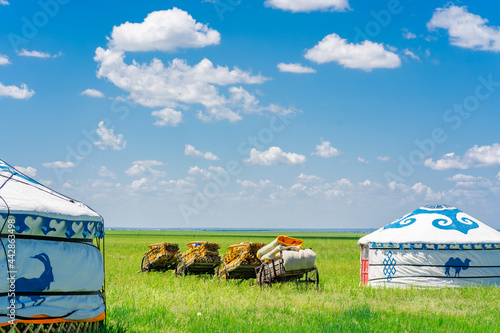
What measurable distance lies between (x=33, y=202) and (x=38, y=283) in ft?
3.06

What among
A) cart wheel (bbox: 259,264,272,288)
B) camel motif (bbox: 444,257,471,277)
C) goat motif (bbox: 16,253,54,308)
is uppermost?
goat motif (bbox: 16,253,54,308)

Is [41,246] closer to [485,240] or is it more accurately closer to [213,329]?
[213,329]

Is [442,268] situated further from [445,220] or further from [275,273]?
[275,273]

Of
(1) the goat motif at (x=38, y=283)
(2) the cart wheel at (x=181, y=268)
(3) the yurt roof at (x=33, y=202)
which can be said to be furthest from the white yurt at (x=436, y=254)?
(1) the goat motif at (x=38, y=283)

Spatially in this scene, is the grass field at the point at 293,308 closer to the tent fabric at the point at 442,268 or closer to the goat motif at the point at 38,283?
the tent fabric at the point at 442,268

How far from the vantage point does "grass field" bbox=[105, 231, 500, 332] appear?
339 inches

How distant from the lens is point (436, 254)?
13.7 m

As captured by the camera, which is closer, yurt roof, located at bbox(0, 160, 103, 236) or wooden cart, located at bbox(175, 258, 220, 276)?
yurt roof, located at bbox(0, 160, 103, 236)

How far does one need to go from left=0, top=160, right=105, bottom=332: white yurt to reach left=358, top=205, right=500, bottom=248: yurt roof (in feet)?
29.4

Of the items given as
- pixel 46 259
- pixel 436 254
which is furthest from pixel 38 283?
pixel 436 254

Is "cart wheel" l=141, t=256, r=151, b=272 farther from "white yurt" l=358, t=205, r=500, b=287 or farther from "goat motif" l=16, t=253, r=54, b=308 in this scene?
"goat motif" l=16, t=253, r=54, b=308

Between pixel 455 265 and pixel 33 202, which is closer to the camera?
pixel 33 202

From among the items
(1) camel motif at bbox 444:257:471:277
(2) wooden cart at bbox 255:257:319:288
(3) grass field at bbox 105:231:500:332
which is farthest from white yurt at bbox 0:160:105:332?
(1) camel motif at bbox 444:257:471:277

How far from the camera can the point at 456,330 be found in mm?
8539
